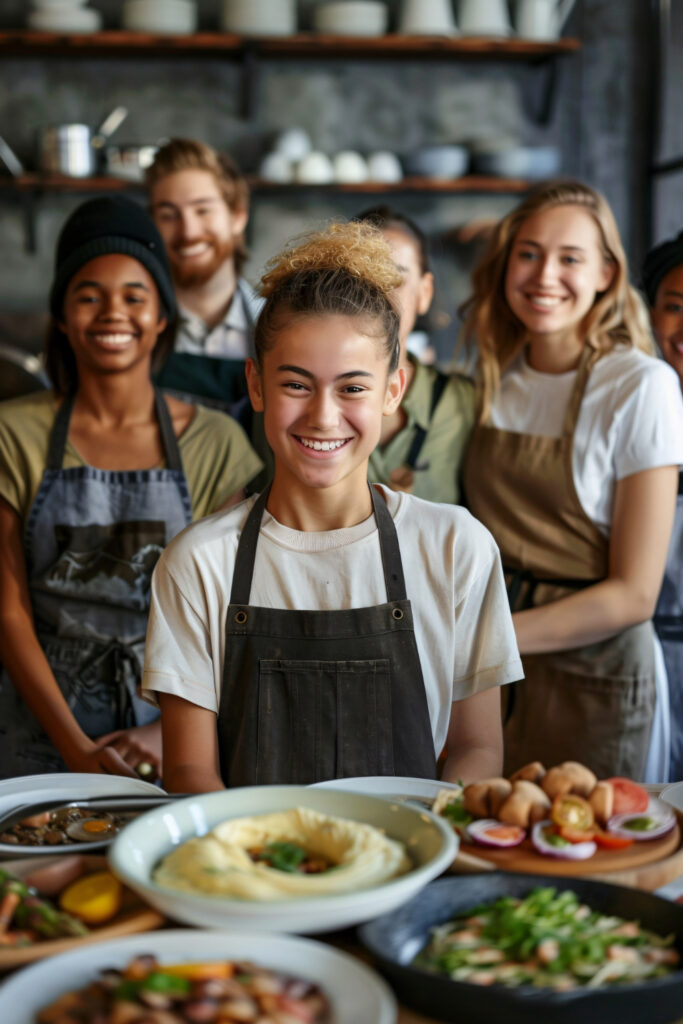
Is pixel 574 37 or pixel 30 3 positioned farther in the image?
pixel 574 37

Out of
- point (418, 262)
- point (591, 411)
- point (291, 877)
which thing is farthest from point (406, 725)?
point (418, 262)

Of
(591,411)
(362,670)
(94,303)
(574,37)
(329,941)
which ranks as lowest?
(329,941)

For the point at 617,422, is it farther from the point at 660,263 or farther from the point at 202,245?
the point at 202,245

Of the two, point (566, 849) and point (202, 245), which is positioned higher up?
point (202, 245)

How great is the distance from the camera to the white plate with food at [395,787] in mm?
1267

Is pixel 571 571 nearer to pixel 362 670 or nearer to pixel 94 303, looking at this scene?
pixel 362 670

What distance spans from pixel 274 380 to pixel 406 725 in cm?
55

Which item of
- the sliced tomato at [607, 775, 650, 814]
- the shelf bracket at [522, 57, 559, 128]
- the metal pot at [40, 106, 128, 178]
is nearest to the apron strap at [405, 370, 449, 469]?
the sliced tomato at [607, 775, 650, 814]

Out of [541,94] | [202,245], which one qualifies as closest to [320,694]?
[202,245]

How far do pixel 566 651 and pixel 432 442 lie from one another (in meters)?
0.55

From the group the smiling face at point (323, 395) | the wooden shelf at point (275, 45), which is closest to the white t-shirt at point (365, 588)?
the smiling face at point (323, 395)

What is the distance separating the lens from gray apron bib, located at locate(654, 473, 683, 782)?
2383 millimetres

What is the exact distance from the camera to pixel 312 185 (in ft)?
15.6

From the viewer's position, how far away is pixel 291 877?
0.99 metres
